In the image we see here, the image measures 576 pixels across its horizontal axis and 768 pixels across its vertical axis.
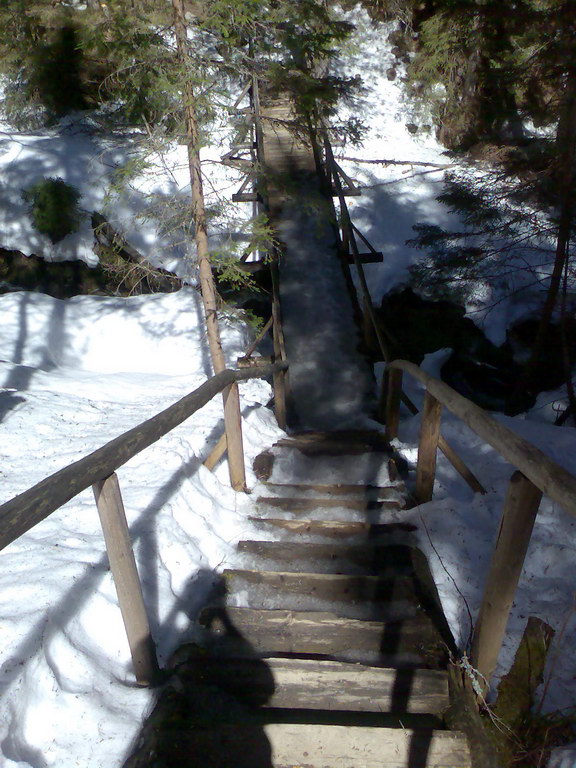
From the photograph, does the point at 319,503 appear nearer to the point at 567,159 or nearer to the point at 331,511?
the point at 331,511

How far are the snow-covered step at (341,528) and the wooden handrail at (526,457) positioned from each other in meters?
1.26

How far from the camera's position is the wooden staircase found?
7.08ft

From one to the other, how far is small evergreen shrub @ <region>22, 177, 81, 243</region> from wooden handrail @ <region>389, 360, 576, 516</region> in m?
12.1

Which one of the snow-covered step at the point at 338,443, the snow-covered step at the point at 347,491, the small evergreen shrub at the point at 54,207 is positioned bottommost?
the snow-covered step at the point at 338,443

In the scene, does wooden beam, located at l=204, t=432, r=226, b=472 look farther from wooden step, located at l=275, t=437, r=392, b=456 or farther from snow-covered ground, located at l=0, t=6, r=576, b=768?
wooden step, located at l=275, t=437, r=392, b=456

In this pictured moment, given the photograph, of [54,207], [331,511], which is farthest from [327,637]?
[54,207]

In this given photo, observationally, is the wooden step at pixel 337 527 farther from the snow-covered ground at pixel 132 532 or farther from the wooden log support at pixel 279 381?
the wooden log support at pixel 279 381

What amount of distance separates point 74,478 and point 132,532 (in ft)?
5.74

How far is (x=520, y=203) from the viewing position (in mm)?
8625

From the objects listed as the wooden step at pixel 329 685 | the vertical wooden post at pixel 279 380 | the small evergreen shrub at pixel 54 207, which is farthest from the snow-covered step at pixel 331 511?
the small evergreen shrub at pixel 54 207

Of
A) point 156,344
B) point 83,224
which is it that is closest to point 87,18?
point 83,224

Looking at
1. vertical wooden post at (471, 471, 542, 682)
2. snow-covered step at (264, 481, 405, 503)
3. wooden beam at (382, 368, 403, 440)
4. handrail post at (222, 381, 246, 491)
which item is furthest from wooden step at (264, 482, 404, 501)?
vertical wooden post at (471, 471, 542, 682)

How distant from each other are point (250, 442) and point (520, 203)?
6.03m

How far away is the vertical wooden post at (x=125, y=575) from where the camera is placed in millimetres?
2223
